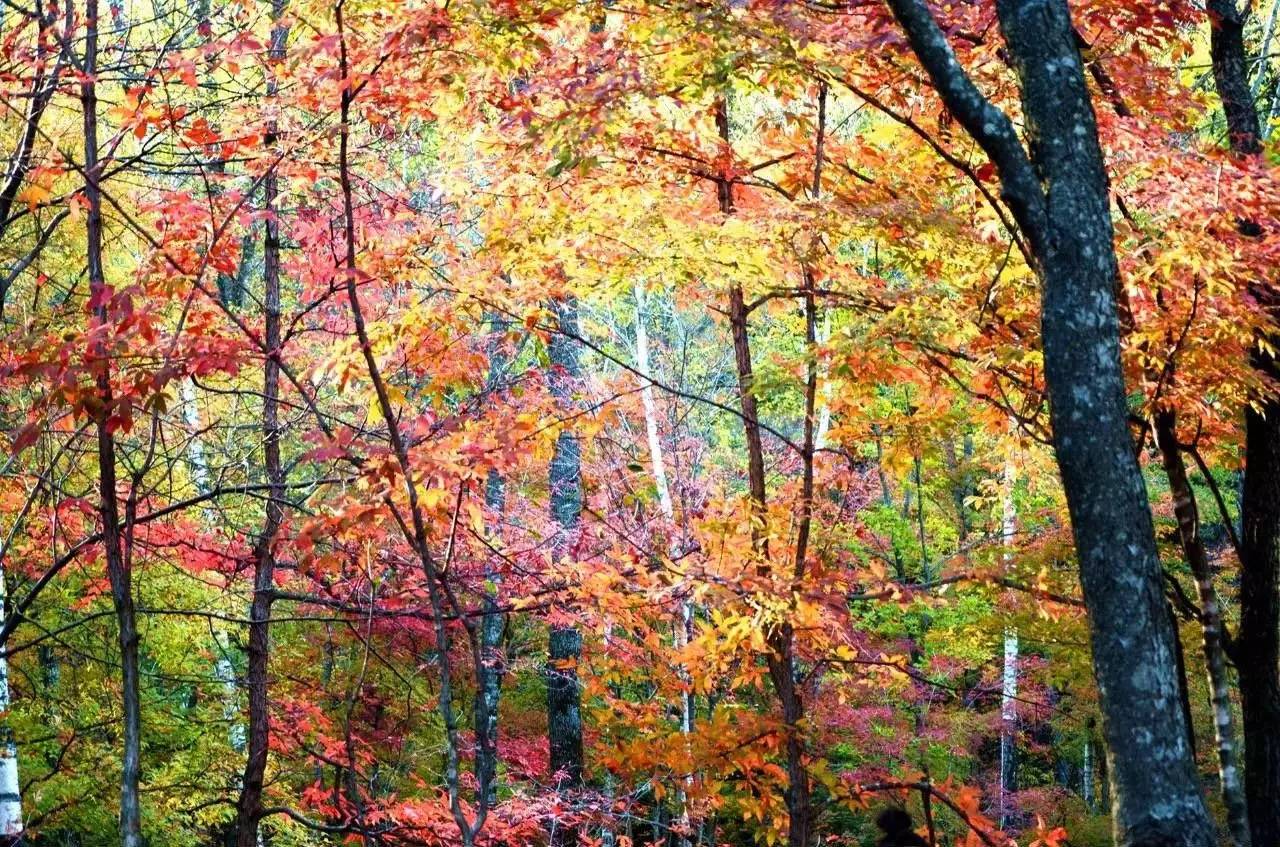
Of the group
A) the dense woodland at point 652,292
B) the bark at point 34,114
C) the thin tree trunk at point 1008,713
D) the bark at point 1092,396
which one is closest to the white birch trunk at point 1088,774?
the thin tree trunk at point 1008,713

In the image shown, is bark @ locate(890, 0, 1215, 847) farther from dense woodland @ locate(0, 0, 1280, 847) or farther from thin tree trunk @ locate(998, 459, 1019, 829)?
thin tree trunk @ locate(998, 459, 1019, 829)

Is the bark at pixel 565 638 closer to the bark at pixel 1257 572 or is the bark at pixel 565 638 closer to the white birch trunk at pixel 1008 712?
the bark at pixel 1257 572

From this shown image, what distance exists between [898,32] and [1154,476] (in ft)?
51.8

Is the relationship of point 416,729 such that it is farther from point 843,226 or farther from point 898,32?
point 898,32

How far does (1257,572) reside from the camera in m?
6.68

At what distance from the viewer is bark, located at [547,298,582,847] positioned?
10625 millimetres

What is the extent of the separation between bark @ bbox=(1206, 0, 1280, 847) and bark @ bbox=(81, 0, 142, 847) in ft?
19.6

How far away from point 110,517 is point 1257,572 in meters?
6.33

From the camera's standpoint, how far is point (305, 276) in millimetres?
6379

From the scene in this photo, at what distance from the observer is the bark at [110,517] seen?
3.24 meters

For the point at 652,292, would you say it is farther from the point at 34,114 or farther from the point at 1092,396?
the point at 34,114

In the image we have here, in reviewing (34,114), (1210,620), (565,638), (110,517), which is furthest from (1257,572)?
(34,114)

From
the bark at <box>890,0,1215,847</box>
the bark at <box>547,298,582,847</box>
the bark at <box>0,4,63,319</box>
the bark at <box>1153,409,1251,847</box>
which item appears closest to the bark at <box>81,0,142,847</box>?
the bark at <box>0,4,63,319</box>

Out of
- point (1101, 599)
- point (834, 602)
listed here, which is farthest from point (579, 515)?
point (1101, 599)
